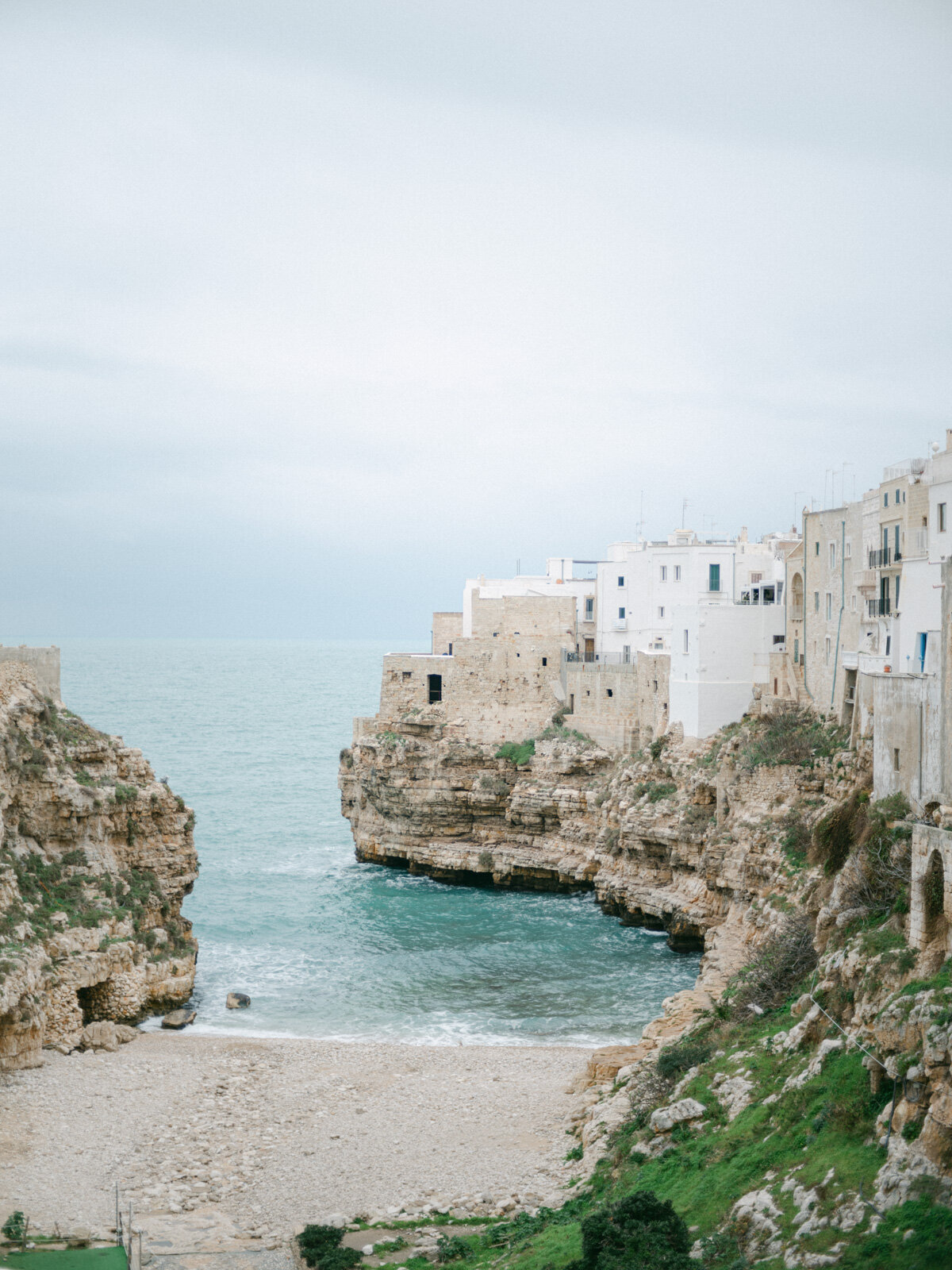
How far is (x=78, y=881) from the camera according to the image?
96.2ft

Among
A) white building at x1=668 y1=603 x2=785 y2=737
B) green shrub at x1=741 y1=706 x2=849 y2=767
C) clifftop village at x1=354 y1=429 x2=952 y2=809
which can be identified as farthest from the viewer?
white building at x1=668 y1=603 x2=785 y2=737

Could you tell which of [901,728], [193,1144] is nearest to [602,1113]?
[193,1144]

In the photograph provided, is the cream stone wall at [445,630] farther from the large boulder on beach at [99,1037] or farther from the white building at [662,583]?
the large boulder on beach at [99,1037]

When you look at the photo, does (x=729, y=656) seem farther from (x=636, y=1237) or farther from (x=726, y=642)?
(x=636, y=1237)

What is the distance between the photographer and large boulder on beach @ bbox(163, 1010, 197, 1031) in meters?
29.7

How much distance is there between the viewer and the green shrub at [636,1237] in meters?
13.8

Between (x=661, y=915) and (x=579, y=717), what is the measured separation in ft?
40.4

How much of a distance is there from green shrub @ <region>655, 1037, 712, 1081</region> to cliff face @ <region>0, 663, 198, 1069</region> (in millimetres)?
13963

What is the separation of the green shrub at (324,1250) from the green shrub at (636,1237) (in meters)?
4.00

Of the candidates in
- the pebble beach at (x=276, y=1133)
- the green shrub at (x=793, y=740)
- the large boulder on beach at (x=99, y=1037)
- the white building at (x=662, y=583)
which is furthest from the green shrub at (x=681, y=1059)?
the white building at (x=662, y=583)

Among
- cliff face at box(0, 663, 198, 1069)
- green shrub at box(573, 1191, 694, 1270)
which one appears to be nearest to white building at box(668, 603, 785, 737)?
cliff face at box(0, 663, 198, 1069)

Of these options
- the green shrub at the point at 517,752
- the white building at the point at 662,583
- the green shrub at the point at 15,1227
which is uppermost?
the white building at the point at 662,583

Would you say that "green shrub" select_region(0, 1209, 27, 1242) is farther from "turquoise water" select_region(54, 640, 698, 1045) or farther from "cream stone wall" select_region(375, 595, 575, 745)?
"cream stone wall" select_region(375, 595, 575, 745)

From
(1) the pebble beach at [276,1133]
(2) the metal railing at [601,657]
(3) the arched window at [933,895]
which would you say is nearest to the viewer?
(3) the arched window at [933,895]
